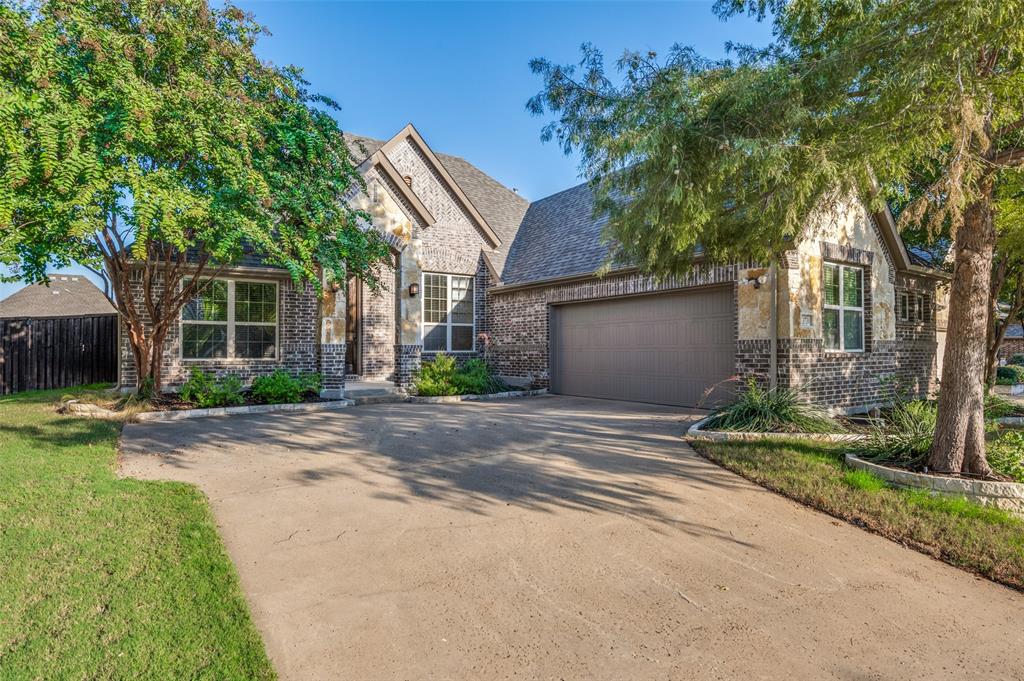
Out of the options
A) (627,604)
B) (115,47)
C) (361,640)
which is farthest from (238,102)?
(627,604)

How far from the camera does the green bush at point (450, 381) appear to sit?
12938 millimetres

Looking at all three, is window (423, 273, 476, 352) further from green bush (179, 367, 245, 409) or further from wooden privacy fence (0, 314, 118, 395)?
wooden privacy fence (0, 314, 118, 395)

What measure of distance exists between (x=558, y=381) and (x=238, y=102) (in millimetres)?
9469

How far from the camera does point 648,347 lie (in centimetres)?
1206

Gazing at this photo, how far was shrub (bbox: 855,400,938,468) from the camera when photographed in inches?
238

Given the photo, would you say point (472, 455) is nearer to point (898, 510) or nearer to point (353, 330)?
point (898, 510)

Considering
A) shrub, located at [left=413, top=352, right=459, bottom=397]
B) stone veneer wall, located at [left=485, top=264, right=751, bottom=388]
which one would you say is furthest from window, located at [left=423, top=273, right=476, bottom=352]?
shrub, located at [left=413, top=352, right=459, bottom=397]

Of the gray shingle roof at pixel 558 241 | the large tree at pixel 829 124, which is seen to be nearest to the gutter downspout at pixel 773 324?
the large tree at pixel 829 124

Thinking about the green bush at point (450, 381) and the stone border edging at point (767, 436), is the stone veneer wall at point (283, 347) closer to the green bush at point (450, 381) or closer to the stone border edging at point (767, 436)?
the green bush at point (450, 381)

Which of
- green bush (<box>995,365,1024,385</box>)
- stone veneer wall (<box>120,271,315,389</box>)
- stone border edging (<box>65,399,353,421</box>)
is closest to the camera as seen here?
stone border edging (<box>65,399,353,421</box>)

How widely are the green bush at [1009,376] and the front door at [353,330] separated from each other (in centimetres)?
2198

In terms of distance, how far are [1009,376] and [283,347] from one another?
84.2 ft

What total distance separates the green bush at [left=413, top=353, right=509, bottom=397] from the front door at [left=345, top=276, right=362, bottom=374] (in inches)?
75.7

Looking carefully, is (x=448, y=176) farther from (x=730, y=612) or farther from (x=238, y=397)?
(x=730, y=612)
